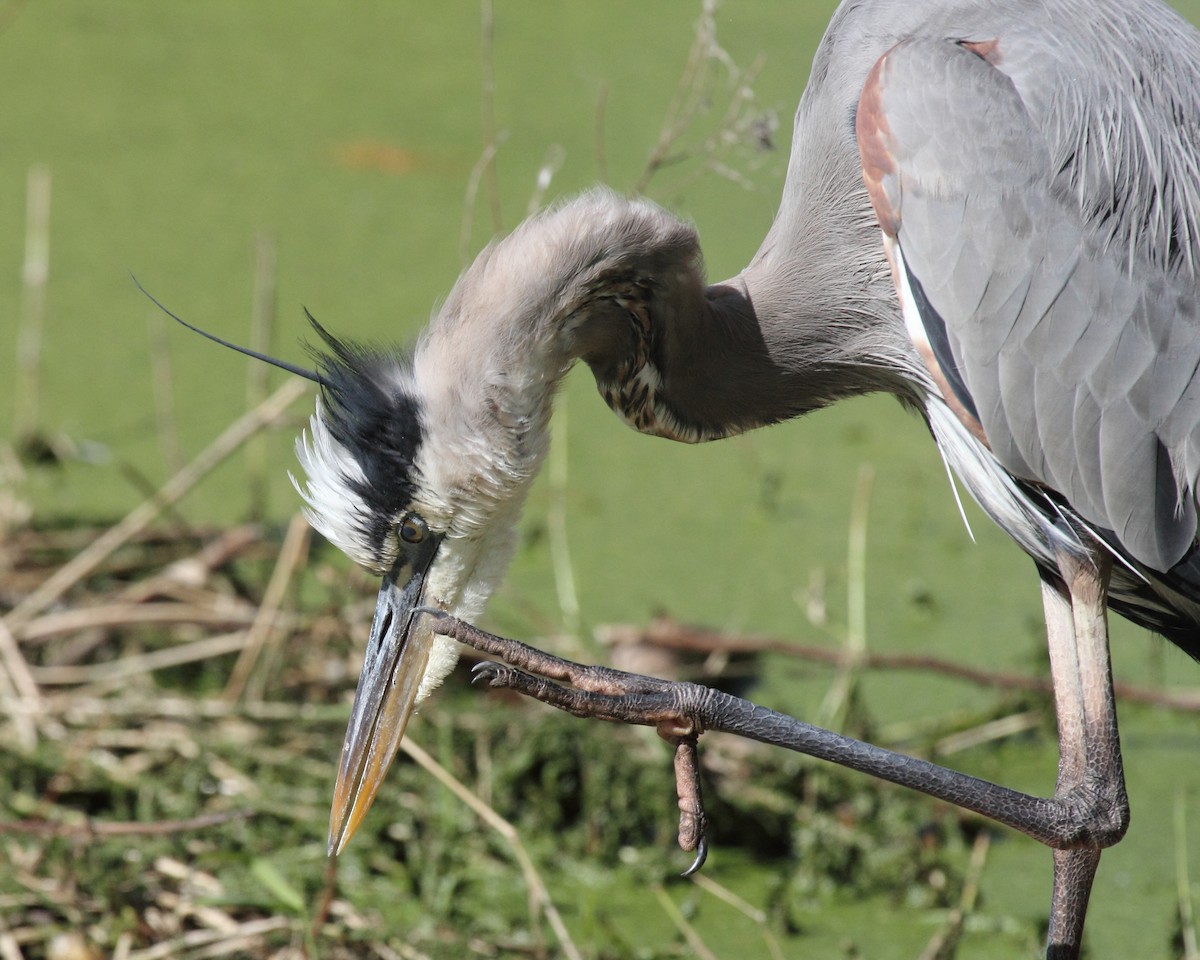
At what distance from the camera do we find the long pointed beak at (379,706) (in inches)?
103

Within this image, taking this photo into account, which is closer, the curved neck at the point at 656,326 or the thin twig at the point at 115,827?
the curved neck at the point at 656,326

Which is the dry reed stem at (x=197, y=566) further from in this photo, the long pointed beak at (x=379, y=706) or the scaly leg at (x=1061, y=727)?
the scaly leg at (x=1061, y=727)

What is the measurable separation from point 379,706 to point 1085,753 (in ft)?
4.06

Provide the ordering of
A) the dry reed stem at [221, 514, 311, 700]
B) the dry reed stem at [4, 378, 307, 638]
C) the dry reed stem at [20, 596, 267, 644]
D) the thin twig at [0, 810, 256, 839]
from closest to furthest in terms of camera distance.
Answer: the thin twig at [0, 810, 256, 839] → the dry reed stem at [221, 514, 311, 700] → the dry reed stem at [4, 378, 307, 638] → the dry reed stem at [20, 596, 267, 644]

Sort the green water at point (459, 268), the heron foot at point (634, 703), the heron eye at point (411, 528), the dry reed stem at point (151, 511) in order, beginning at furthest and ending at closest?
the green water at point (459, 268) < the dry reed stem at point (151, 511) < the heron eye at point (411, 528) < the heron foot at point (634, 703)

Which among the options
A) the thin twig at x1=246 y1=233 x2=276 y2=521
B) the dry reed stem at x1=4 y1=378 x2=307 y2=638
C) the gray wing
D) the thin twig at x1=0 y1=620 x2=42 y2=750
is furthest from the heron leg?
the thin twig at x1=0 y1=620 x2=42 y2=750

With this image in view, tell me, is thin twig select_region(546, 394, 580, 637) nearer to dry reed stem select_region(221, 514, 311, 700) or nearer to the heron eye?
dry reed stem select_region(221, 514, 311, 700)

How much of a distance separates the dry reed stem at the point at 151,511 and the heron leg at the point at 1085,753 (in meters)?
1.91

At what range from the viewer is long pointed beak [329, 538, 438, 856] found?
261 cm

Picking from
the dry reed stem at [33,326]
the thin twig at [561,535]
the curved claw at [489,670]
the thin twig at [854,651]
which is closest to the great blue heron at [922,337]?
the curved claw at [489,670]

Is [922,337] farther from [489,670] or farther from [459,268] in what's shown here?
[459,268]

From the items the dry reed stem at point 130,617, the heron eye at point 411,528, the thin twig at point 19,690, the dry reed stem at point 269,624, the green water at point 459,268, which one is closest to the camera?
the heron eye at point 411,528

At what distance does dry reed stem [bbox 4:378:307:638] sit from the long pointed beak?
1219mm

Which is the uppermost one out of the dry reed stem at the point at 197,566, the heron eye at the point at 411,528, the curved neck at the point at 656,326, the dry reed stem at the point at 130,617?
the curved neck at the point at 656,326
